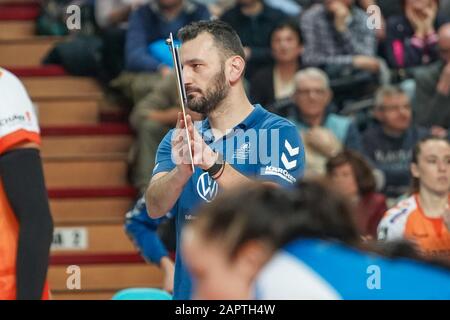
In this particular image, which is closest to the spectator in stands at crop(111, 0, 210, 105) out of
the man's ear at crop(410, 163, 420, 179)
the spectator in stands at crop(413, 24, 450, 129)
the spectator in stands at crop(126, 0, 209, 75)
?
the spectator in stands at crop(126, 0, 209, 75)

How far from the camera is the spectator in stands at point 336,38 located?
9.02 m

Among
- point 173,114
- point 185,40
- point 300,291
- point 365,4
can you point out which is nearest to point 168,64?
point 173,114

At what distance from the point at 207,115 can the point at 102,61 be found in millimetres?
5244

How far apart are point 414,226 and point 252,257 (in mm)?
4373

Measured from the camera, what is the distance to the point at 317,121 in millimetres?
8539

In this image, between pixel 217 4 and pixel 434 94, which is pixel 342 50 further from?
pixel 217 4

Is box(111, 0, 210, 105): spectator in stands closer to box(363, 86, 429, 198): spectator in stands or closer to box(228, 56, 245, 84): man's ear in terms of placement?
box(363, 86, 429, 198): spectator in stands

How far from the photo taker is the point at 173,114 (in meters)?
8.42

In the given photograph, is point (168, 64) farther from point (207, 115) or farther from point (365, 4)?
point (207, 115)

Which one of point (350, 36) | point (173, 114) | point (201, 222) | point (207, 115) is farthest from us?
point (350, 36)

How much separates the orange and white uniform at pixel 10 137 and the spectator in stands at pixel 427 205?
268 centimetres

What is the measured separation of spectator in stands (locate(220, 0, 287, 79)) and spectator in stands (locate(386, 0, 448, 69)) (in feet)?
2.71

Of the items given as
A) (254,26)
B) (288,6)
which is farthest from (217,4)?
(254,26)

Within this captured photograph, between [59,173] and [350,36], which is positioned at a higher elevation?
[350,36]
